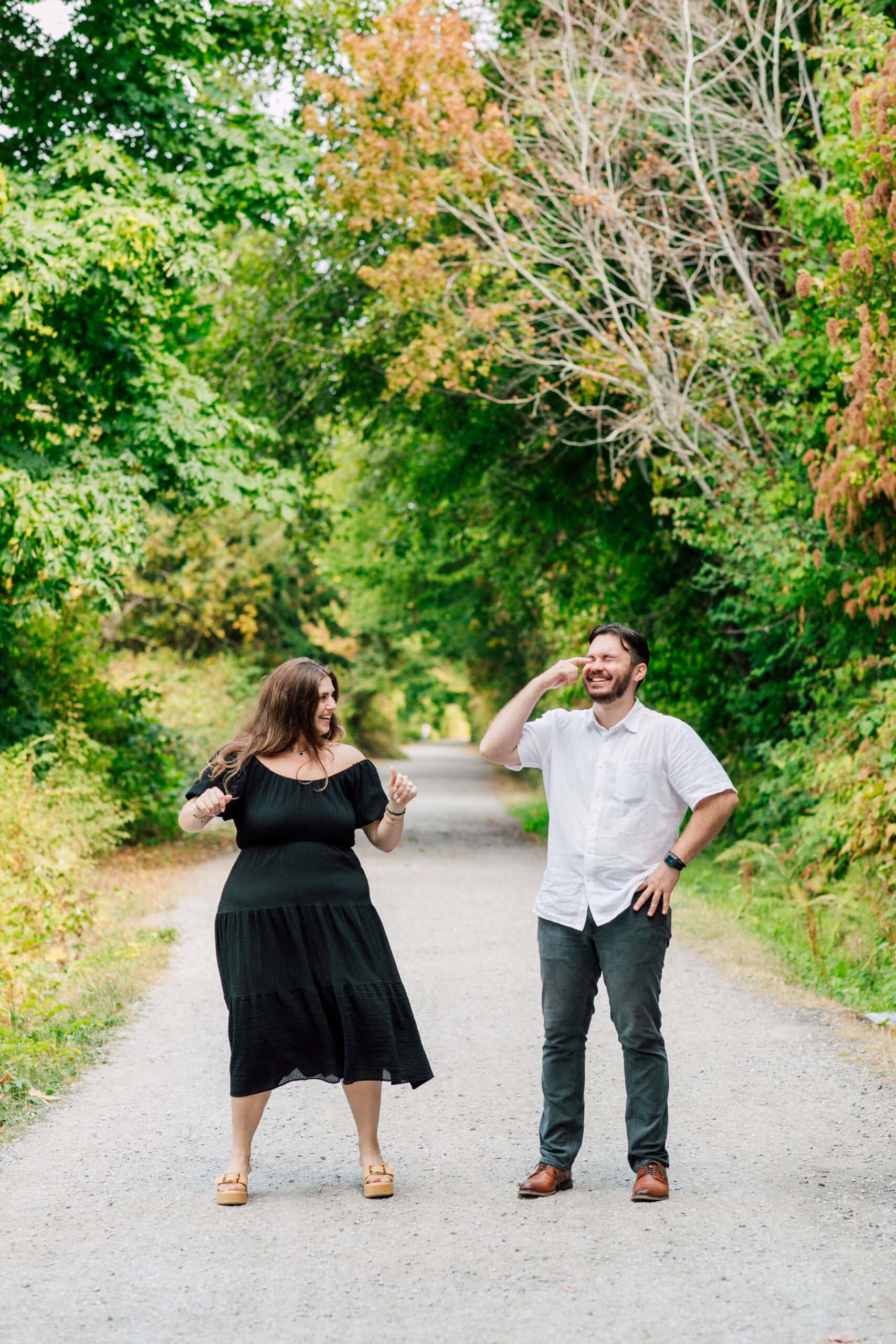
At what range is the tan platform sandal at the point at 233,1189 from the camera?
4.95m

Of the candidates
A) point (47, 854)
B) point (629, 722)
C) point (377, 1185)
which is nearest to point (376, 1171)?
point (377, 1185)

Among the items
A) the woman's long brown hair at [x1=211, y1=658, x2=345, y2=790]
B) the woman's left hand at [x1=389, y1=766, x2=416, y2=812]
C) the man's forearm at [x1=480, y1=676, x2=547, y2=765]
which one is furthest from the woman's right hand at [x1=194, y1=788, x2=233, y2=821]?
the man's forearm at [x1=480, y1=676, x2=547, y2=765]

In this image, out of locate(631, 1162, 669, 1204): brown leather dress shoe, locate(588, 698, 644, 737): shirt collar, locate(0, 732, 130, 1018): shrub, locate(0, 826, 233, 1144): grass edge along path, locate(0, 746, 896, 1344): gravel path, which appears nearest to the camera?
locate(0, 746, 896, 1344): gravel path

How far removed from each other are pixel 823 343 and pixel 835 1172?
807 centimetres

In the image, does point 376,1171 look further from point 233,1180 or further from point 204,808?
point 204,808

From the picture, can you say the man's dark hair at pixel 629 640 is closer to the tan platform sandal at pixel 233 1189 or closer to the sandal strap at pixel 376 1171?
the sandal strap at pixel 376 1171

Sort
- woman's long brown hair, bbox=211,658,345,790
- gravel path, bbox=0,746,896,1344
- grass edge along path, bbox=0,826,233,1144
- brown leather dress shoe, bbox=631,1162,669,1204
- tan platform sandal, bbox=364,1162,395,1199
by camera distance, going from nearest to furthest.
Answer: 1. gravel path, bbox=0,746,896,1344
2. brown leather dress shoe, bbox=631,1162,669,1204
3. tan platform sandal, bbox=364,1162,395,1199
4. woman's long brown hair, bbox=211,658,345,790
5. grass edge along path, bbox=0,826,233,1144

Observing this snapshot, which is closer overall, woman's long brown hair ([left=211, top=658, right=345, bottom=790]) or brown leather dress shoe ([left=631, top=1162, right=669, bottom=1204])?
brown leather dress shoe ([left=631, top=1162, right=669, bottom=1204])

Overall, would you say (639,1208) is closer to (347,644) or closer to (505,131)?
(505,131)

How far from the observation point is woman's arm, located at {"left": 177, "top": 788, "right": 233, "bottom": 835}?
16.4 ft

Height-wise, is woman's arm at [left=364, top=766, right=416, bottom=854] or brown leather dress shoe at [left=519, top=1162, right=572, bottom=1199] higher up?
woman's arm at [left=364, top=766, right=416, bottom=854]

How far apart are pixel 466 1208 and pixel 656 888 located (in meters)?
1.30

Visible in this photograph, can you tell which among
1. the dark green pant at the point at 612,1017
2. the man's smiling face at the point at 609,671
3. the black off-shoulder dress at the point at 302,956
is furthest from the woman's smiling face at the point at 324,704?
the dark green pant at the point at 612,1017

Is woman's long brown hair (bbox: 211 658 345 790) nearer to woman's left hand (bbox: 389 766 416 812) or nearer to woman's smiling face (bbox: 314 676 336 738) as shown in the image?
woman's smiling face (bbox: 314 676 336 738)
